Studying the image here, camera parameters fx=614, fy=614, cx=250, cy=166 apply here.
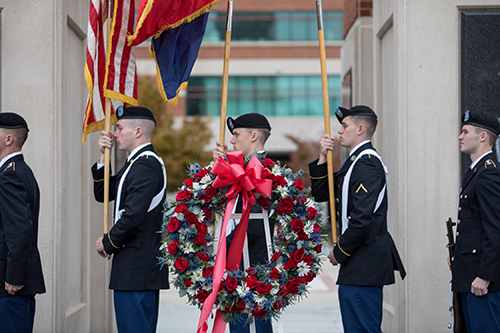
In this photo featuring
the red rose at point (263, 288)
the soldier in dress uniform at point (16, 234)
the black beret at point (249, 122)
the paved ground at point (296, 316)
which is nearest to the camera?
the red rose at point (263, 288)

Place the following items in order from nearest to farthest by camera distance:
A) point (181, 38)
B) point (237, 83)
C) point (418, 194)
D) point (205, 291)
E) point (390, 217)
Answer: point (205, 291), point (181, 38), point (418, 194), point (390, 217), point (237, 83)

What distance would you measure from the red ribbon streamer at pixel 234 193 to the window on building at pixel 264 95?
33.6 meters

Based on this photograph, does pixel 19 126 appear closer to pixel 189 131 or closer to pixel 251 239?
pixel 251 239

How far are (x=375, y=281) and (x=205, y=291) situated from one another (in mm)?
1300

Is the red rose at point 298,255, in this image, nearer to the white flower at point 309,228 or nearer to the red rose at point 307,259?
the red rose at point 307,259

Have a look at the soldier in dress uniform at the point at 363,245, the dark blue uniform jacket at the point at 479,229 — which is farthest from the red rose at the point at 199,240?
the dark blue uniform jacket at the point at 479,229

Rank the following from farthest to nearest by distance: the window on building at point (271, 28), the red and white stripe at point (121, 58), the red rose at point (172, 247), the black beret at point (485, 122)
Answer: the window on building at point (271, 28) → the red and white stripe at point (121, 58) → the black beret at point (485, 122) → the red rose at point (172, 247)

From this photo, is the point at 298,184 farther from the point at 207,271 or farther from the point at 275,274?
the point at 207,271

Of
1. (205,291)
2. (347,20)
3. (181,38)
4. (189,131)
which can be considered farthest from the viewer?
(189,131)

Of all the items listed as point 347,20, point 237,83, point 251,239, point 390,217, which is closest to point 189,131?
point 237,83

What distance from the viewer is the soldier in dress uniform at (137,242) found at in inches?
189

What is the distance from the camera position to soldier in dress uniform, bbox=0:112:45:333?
4.73m

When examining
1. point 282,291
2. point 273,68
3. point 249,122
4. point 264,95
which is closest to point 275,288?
point 282,291

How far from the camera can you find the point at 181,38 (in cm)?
578
